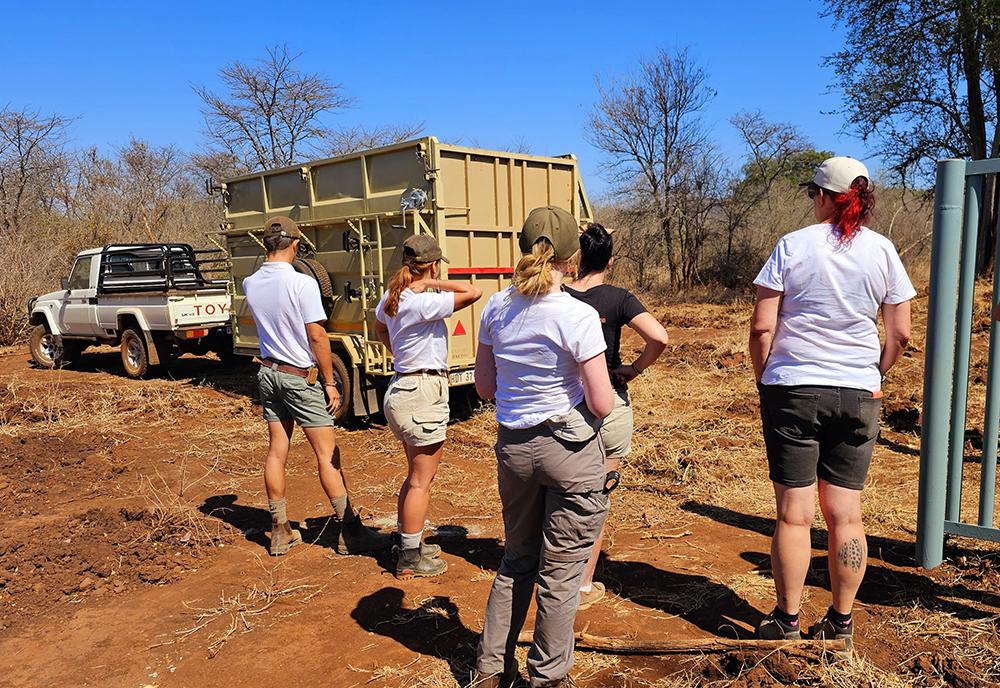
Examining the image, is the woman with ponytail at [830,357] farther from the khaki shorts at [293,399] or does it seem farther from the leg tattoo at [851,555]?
the khaki shorts at [293,399]

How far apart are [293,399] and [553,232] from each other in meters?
2.41

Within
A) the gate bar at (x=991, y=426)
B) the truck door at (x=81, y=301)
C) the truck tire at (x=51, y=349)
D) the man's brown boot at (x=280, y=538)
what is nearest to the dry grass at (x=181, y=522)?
the man's brown boot at (x=280, y=538)

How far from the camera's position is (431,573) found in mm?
4195

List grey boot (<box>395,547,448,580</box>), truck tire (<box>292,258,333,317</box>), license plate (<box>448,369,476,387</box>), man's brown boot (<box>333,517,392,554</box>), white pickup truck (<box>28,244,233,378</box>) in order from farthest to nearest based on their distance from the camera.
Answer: white pickup truck (<box>28,244,233,378</box>)
truck tire (<box>292,258,333,317</box>)
license plate (<box>448,369,476,387</box>)
man's brown boot (<box>333,517,392,554</box>)
grey boot (<box>395,547,448,580</box>)

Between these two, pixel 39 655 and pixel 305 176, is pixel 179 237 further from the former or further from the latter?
A: pixel 39 655

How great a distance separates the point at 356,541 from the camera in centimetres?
469

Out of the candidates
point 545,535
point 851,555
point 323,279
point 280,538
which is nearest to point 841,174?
point 851,555

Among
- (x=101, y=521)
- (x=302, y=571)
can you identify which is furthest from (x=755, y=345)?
(x=101, y=521)

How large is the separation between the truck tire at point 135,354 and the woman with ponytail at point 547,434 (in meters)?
10.4

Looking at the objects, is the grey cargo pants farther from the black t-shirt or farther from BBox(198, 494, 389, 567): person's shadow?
BBox(198, 494, 389, 567): person's shadow

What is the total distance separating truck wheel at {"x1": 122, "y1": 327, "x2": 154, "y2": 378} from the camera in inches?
463

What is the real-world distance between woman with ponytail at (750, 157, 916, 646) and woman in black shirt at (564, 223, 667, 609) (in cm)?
46

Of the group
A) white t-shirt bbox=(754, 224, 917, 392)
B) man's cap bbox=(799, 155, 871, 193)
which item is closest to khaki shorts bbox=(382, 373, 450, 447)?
white t-shirt bbox=(754, 224, 917, 392)

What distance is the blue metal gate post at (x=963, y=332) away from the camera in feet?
10.8
